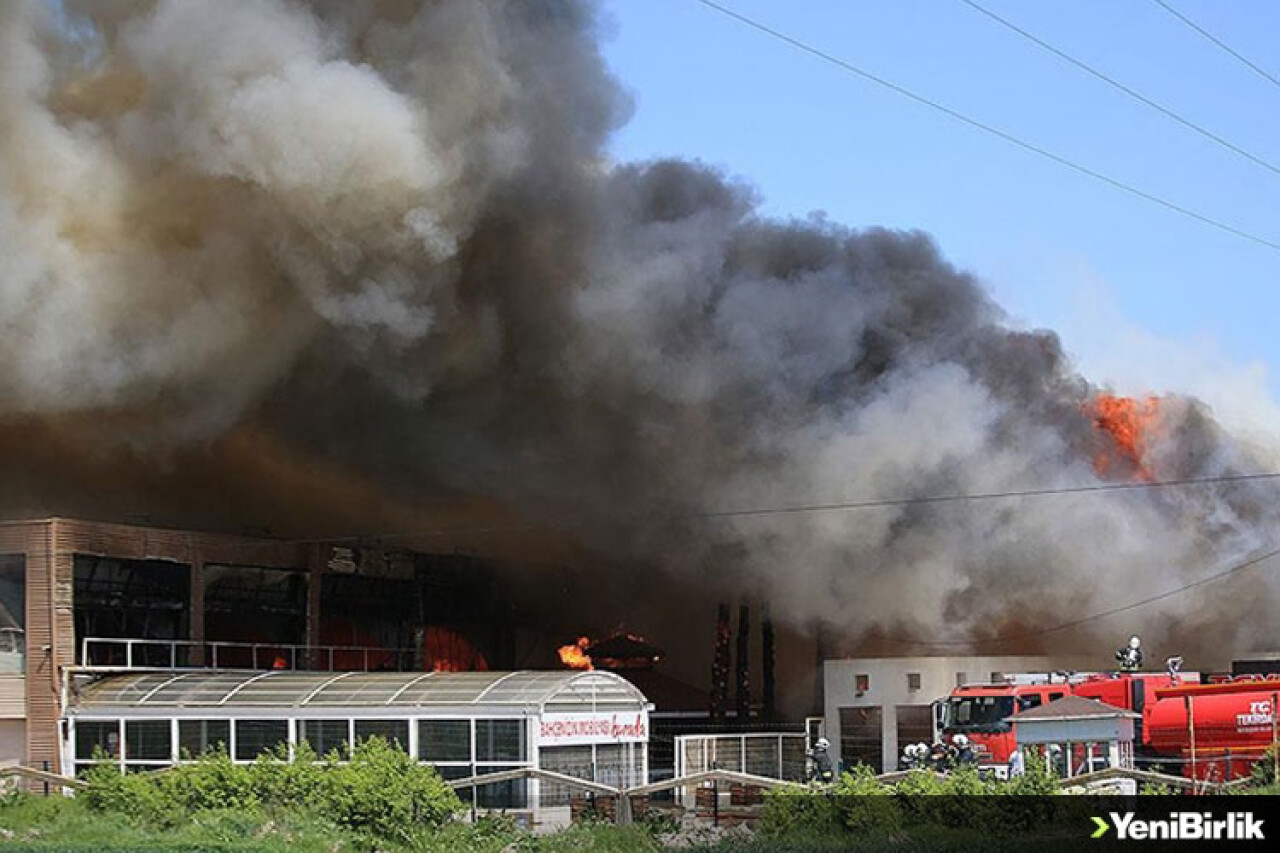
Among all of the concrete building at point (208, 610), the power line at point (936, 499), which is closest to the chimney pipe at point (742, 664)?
the power line at point (936, 499)

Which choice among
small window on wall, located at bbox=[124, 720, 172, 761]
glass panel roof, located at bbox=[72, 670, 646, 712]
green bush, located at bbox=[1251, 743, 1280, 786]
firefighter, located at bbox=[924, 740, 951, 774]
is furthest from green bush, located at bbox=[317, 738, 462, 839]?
small window on wall, located at bbox=[124, 720, 172, 761]

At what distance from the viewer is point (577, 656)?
185ft

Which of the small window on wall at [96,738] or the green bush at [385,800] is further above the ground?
the green bush at [385,800]

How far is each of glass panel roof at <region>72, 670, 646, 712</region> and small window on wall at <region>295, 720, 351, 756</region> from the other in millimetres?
388

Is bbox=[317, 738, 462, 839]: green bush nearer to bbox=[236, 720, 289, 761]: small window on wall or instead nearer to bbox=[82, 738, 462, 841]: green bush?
bbox=[82, 738, 462, 841]: green bush

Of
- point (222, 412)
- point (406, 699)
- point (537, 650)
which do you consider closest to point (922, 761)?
point (406, 699)

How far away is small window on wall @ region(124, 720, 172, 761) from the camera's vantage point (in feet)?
127

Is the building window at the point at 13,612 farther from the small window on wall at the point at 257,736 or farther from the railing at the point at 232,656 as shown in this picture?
the small window on wall at the point at 257,736

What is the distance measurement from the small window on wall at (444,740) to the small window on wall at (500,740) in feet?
0.83

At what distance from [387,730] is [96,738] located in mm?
7752

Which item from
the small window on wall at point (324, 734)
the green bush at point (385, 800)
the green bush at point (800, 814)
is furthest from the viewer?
the small window on wall at point (324, 734)

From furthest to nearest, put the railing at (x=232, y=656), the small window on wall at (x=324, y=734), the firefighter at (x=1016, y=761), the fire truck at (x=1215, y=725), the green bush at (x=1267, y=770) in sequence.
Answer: the railing at (x=232, y=656) < the small window on wall at (x=324, y=734) < the fire truck at (x=1215, y=725) < the firefighter at (x=1016, y=761) < the green bush at (x=1267, y=770)

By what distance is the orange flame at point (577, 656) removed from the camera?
183 feet

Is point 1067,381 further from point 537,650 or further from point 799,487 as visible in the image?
point 537,650
